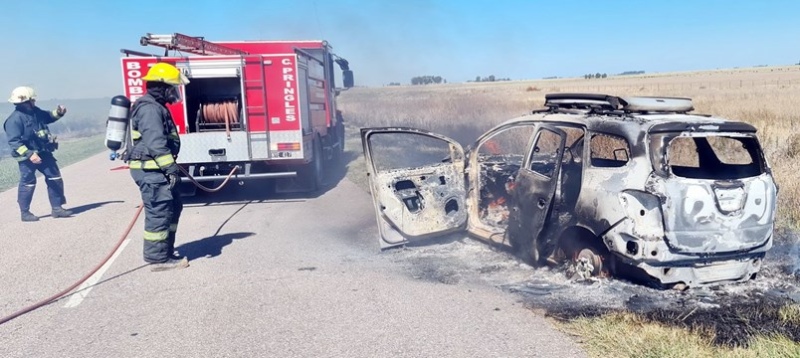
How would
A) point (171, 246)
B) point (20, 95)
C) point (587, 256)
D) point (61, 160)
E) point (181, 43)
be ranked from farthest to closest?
point (61, 160) → point (181, 43) → point (20, 95) → point (171, 246) → point (587, 256)

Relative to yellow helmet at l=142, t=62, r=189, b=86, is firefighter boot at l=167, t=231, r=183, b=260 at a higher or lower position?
lower

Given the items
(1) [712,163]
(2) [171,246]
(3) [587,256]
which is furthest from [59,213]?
(1) [712,163]

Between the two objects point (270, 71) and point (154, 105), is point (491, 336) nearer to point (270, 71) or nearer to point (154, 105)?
point (154, 105)

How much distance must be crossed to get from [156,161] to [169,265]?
43.1 inches

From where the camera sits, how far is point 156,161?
6125 millimetres

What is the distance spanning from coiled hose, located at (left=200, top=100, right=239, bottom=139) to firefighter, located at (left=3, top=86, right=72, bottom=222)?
2.08 meters

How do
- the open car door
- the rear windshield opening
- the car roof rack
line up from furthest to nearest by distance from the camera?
the open car door < the car roof rack < the rear windshield opening

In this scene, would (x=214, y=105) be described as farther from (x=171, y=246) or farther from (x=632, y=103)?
(x=632, y=103)

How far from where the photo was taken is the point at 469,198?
22.5ft

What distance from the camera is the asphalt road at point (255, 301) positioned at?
4.26 m

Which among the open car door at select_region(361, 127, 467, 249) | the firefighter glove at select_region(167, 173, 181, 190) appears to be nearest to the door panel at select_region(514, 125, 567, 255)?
the open car door at select_region(361, 127, 467, 249)

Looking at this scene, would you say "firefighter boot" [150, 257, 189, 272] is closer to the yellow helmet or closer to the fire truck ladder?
the yellow helmet

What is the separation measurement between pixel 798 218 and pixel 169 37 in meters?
9.11

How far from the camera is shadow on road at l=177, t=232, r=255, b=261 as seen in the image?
6.99 metres
